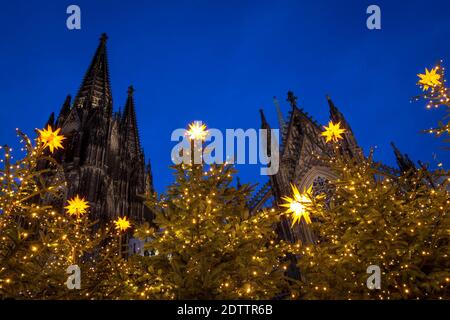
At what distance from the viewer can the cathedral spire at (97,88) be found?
3200cm

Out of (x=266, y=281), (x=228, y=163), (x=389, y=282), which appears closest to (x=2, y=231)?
(x=228, y=163)

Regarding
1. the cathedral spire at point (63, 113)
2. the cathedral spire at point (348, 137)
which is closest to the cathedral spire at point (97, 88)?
the cathedral spire at point (63, 113)

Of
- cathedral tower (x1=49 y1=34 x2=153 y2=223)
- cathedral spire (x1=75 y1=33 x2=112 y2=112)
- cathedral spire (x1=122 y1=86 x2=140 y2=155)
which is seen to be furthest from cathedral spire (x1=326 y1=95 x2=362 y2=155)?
cathedral spire (x1=122 y1=86 x2=140 y2=155)

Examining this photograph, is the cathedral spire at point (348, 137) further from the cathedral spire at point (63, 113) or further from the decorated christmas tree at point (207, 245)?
the cathedral spire at point (63, 113)

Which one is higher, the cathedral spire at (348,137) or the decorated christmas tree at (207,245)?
the cathedral spire at (348,137)

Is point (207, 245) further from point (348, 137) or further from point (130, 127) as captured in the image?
point (130, 127)

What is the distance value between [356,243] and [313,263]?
0.96m

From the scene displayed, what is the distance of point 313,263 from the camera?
6.85 metres

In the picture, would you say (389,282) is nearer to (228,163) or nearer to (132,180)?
(228,163)

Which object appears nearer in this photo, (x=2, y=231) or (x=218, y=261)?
(x=218, y=261)

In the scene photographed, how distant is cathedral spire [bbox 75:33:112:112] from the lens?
32000 millimetres

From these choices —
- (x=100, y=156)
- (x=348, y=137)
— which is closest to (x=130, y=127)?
(x=100, y=156)

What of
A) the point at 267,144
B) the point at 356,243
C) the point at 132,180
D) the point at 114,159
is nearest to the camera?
the point at 356,243
